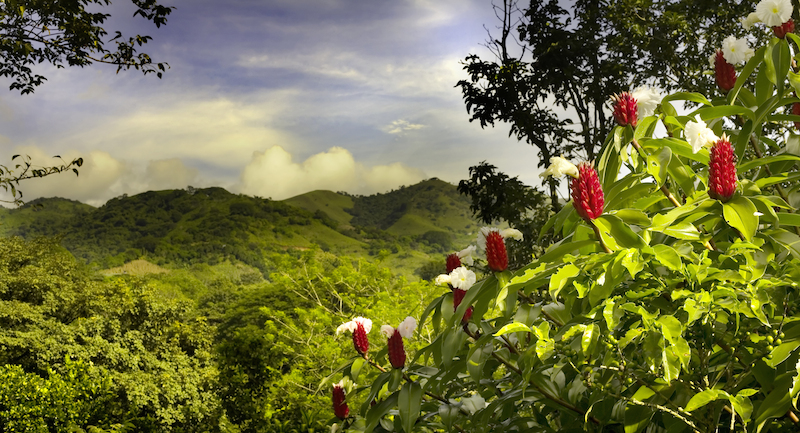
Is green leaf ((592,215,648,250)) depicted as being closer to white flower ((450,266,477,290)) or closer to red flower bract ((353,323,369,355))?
white flower ((450,266,477,290))

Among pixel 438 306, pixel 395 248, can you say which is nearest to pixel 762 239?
pixel 438 306

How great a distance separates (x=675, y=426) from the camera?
35.8 inches

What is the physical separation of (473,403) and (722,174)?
0.85 meters

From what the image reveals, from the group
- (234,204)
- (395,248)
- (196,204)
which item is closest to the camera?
(395,248)

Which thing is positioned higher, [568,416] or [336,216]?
[336,216]

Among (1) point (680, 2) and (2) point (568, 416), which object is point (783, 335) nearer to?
(2) point (568, 416)

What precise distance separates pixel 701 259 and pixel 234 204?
Answer: 208ft

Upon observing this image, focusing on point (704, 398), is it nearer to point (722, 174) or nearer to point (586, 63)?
point (722, 174)

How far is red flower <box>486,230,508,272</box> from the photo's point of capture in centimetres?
118

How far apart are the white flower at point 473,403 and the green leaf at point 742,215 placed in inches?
32.0

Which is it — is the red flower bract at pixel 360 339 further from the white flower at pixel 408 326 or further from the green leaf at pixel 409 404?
the green leaf at pixel 409 404

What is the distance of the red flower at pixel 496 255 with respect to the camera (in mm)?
1180

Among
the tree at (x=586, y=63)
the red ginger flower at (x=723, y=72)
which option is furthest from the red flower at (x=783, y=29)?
the tree at (x=586, y=63)

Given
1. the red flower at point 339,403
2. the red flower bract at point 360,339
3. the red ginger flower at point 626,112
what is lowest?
the red flower at point 339,403
